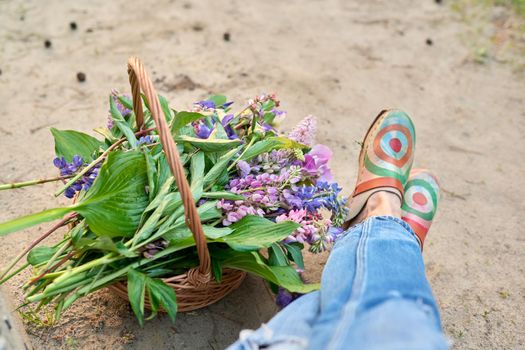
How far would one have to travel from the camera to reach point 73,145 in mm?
1267

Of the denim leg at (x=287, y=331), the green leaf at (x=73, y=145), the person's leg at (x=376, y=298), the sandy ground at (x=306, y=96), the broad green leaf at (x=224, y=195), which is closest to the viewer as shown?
the person's leg at (x=376, y=298)

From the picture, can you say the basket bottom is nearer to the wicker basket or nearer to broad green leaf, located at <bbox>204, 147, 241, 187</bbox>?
the wicker basket

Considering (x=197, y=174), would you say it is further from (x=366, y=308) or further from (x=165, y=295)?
(x=366, y=308)

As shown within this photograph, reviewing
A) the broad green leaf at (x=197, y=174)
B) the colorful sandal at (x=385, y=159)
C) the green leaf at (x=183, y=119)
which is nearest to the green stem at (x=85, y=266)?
the broad green leaf at (x=197, y=174)

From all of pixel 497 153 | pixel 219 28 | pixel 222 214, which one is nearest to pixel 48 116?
pixel 219 28

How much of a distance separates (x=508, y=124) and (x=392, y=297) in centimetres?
154

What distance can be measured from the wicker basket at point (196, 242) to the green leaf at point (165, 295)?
3 cm

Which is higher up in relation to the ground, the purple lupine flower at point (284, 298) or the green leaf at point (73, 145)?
the green leaf at point (73, 145)

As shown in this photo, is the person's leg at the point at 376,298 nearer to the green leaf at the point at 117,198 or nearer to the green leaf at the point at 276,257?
the green leaf at the point at 276,257

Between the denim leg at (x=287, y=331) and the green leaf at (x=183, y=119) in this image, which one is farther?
the green leaf at (x=183, y=119)

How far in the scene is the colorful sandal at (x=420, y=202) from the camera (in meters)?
1.49

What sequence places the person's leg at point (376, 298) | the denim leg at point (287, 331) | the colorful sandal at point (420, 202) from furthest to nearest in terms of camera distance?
the colorful sandal at point (420, 202)
the denim leg at point (287, 331)
the person's leg at point (376, 298)

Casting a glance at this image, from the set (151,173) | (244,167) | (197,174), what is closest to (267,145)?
(244,167)

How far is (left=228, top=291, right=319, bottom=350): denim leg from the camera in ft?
3.05
